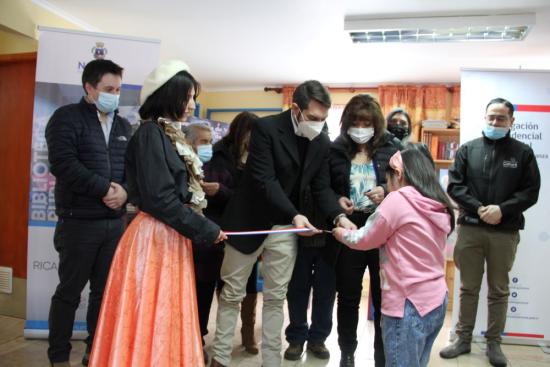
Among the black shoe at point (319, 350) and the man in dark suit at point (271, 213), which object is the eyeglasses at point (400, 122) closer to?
the man in dark suit at point (271, 213)

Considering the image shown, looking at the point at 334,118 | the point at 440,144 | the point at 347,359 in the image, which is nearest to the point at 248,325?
the point at 347,359

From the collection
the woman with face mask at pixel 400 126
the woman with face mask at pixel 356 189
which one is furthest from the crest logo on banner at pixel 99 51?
the woman with face mask at pixel 400 126

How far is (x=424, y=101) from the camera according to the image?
6801mm

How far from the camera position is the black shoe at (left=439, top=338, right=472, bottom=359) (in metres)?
3.15

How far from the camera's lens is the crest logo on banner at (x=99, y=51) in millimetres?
3172

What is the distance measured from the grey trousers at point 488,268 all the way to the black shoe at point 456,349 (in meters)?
0.09

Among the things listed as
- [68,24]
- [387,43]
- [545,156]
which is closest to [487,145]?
[545,156]

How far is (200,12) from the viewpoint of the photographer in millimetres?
4332

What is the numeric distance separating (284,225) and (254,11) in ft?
9.05

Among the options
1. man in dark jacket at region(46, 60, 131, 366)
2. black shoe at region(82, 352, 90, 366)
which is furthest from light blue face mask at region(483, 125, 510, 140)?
black shoe at region(82, 352, 90, 366)

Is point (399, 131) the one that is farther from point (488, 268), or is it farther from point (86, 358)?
point (86, 358)

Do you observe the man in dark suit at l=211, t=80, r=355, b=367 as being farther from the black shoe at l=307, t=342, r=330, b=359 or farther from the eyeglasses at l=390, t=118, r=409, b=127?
the eyeglasses at l=390, t=118, r=409, b=127

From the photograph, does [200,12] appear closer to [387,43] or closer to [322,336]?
[387,43]

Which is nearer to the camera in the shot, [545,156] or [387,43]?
[545,156]
